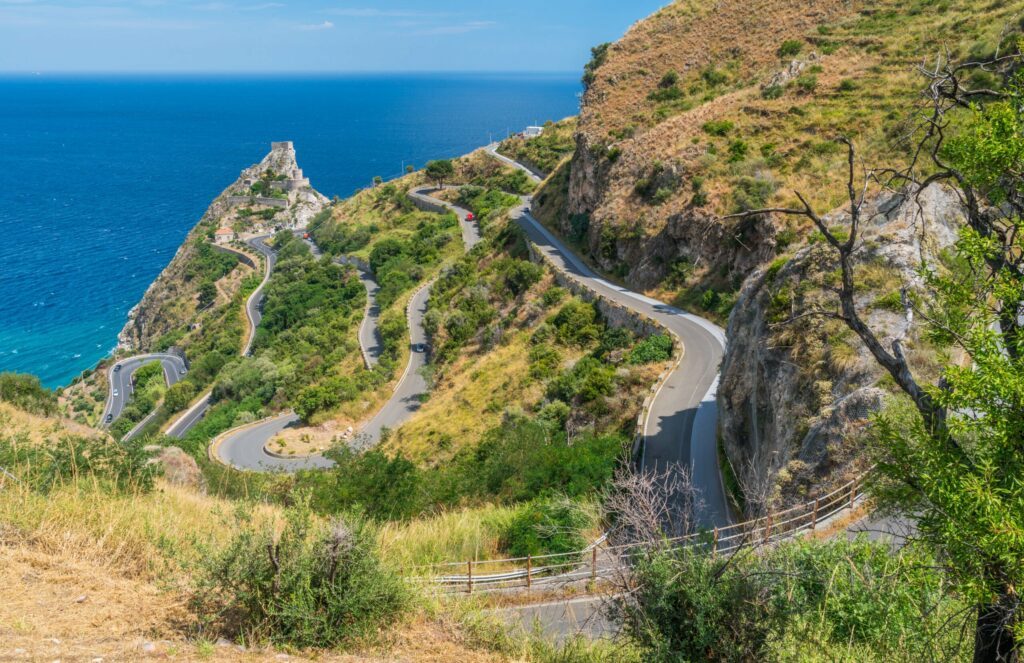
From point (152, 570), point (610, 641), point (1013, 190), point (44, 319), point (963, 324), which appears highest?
point (1013, 190)

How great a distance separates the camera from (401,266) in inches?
2371

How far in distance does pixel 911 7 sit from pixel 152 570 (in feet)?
171

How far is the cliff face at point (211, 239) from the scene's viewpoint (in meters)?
81.5

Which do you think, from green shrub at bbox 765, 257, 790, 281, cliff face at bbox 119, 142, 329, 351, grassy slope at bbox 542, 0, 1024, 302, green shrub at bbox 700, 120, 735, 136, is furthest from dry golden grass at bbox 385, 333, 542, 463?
cliff face at bbox 119, 142, 329, 351

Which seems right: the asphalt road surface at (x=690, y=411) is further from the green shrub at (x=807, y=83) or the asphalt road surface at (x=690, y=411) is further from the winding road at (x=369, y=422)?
the green shrub at (x=807, y=83)

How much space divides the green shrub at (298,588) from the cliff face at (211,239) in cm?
7508

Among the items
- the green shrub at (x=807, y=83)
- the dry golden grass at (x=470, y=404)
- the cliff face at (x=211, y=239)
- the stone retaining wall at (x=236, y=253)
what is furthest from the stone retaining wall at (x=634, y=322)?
Result: the stone retaining wall at (x=236, y=253)

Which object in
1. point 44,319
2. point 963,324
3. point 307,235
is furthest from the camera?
point 307,235

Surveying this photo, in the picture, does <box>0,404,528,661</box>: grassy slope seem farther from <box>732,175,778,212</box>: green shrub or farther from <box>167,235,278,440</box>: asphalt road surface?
<box>732,175,778,212</box>: green shrub

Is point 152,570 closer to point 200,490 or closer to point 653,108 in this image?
point 200,490

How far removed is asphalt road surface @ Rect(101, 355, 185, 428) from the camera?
58.6 m

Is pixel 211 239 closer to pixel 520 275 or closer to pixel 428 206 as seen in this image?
pixel 428 206

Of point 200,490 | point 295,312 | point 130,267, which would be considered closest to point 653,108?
point 295,312

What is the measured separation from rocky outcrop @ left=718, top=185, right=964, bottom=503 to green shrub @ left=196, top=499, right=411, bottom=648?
5.91 m
